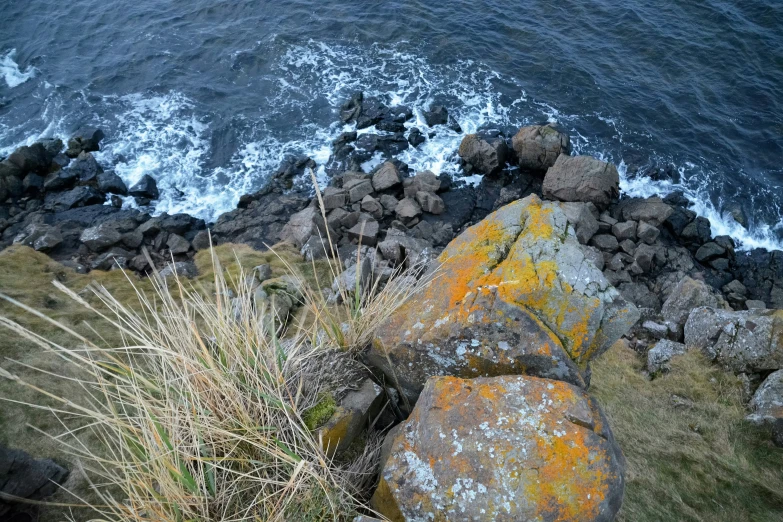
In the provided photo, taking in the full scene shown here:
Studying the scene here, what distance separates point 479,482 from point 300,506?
1.29m

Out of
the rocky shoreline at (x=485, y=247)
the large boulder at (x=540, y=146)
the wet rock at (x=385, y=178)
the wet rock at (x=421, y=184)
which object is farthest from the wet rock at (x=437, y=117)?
the wet rock at (x=385, y=178)

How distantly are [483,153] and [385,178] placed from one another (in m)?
3.74

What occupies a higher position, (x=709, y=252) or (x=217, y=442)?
(x=217, y=442)

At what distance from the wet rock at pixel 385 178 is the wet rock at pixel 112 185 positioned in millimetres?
8906

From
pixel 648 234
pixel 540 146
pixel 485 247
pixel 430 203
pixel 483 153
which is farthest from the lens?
pixel 483 153

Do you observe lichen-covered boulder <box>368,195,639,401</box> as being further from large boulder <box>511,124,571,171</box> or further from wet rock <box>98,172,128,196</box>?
wet rock <box>98,172,128,196</box>

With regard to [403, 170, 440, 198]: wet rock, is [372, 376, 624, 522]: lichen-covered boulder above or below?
above

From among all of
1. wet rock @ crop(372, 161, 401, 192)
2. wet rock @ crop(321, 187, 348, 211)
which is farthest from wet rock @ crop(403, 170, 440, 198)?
wet rock @ crop(321, 187, 348, 211)

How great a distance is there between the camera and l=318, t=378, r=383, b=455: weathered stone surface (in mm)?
4297

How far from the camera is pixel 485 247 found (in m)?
5.61

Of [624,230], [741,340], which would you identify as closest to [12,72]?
[624,230]

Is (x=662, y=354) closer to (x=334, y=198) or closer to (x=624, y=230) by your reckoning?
(x=624, y=230)

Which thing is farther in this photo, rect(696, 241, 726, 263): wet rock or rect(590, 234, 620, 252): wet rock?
rect(696, 241, 726, 263): wet rock

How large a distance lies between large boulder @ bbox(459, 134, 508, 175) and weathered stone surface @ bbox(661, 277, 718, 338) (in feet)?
25.5
